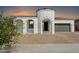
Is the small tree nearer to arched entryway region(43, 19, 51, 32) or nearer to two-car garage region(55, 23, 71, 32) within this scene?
arched entryway region(43, 19, 51, 32)

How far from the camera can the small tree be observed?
2.92 metres

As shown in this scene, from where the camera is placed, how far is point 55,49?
2.97 metres

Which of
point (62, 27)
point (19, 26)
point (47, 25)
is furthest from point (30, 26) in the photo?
point (62, 27)

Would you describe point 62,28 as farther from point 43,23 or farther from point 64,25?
point 43,23

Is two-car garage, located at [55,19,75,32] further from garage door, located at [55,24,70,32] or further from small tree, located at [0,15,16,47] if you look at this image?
small tree, located at [0,15,16,47]

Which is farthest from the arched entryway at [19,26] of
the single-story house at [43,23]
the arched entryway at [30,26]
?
the arched entryway at [30,26]

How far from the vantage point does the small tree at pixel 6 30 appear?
9.59ft

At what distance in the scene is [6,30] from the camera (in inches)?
115

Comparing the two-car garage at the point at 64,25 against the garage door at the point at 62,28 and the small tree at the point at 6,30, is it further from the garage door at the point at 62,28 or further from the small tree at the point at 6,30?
the small tree at the point at 6,30

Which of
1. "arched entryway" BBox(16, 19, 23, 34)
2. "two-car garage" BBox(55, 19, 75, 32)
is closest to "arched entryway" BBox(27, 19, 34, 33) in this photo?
"arched entryway" BBox(16, 19, 23, 34)

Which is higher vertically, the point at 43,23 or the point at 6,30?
the point at 43,23

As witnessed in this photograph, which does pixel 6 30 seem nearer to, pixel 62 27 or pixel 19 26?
pixel 19 26

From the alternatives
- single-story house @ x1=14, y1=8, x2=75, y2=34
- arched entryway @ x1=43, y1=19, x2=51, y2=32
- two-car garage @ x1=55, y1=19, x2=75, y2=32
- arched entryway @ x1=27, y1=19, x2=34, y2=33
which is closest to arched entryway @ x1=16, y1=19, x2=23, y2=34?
single-story house @ x1=14, y1=8, x2=75, y2=34

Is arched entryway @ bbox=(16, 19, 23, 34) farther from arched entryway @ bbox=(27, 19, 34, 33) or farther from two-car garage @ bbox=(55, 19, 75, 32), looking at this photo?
two-car garage @ bbox=(55, 19, 75, 32)
